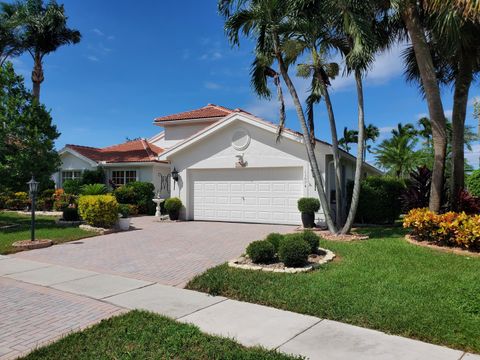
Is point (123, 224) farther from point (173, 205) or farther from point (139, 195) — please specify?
point (139, 195)

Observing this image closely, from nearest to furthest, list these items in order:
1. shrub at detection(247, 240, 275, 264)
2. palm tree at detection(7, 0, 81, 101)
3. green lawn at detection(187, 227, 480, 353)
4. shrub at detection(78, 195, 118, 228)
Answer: green lawn at detection(187, 227, 480, 353)
shrub at detection(247, 240, 275, 264)
shrub at detection(78, 195, 118, 228)
palm tree at detection(7, 0, 81, 101)

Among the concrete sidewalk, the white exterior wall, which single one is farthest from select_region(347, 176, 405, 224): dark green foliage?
the concrete sidewalk

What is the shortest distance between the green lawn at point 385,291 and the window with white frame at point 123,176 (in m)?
15.9

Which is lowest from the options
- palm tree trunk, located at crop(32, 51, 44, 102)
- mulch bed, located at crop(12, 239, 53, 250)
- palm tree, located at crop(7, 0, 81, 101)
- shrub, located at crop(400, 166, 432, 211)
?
mulch bed, located at crop(12, 239, 53, 250)

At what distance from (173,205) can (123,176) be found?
22.2ft

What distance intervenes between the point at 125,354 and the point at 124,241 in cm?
826

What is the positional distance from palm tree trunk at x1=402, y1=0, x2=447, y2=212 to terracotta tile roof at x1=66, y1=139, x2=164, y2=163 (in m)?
14.7

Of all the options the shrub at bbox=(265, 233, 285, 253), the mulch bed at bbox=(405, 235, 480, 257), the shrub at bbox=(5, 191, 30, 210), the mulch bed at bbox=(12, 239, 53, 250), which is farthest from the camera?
the shrub at bbox=(5, 191, 30, 210)

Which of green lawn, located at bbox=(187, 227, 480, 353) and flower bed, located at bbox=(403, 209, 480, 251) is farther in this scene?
flower bed, located at bbox=(403, 209, 480, 251)

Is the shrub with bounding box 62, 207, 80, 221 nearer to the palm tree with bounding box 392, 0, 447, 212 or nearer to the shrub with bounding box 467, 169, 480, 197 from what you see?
the palm tree with bounding box 392, 0, 447, 212

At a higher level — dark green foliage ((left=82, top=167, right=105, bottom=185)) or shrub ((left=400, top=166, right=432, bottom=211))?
dark green foliage ((left=82, top=167, right=105, bottom=185))

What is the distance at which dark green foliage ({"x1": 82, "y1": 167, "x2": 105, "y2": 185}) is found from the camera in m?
22.0

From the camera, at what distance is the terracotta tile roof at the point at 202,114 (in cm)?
2366

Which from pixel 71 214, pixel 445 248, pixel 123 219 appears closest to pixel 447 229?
pixel 445 248
